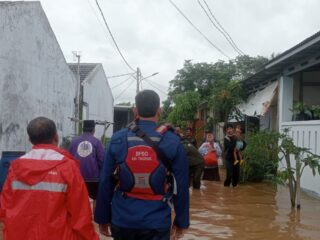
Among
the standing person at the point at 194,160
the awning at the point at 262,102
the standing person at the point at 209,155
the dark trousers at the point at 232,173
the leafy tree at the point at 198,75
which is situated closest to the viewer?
the standing person at the point at 194,160

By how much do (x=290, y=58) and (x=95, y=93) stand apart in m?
15.2

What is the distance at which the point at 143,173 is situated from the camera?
3676 millimetres

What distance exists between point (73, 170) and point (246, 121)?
16304 millimetres

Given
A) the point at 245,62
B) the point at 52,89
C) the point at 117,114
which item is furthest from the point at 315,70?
the point at 117,114

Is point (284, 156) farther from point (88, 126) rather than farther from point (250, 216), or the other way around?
point (88, 126)

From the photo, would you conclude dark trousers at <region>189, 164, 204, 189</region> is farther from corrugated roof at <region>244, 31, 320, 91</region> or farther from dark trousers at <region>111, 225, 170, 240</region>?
dark trousers at <region>111, 225, 170, 240</region>

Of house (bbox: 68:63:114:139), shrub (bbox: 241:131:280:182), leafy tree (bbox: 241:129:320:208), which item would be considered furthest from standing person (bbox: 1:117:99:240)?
house (bbox: 68:63:114:139)

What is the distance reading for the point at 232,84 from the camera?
18719mm

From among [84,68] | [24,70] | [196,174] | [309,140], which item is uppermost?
[84,68]

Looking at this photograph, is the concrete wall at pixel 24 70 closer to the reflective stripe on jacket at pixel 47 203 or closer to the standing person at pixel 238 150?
the standing person at pixel 238 150

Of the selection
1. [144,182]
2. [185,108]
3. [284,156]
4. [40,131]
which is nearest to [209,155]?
[284,156]

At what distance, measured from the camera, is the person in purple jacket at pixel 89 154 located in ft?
25.6

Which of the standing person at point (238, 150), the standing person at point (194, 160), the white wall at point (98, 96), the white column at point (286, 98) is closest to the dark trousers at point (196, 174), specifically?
the standing person at point (194, 160)

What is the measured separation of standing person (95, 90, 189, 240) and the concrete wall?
877cm
